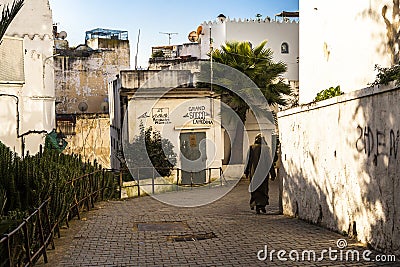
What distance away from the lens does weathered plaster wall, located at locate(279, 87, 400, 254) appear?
24.4 ft

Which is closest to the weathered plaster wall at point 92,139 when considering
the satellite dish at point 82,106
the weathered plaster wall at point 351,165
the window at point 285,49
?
the satellite dish at point 82,106

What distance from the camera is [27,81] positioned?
17.9m

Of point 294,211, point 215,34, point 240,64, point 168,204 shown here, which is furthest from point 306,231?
point 215,34

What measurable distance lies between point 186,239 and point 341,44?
7.10m

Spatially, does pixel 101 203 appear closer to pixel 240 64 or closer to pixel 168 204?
pixel 168 204

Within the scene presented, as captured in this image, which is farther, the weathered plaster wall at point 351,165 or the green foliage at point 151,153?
the green foliage at point 151,153

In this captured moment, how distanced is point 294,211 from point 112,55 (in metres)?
25.5

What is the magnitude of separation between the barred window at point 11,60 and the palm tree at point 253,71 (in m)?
10.7

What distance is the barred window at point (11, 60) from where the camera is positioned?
15646mm

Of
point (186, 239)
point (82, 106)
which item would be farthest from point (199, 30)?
point (186, 239)

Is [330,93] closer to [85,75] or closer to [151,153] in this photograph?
[151,153]

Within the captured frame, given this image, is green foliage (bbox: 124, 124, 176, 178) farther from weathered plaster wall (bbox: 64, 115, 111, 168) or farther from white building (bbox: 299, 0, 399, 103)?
white building (bbox: 299, 0, 399, 103)

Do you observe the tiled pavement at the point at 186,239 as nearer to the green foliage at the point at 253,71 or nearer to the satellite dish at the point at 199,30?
the green foliage at the point at 253,71

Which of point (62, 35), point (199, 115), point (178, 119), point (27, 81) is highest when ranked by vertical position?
point (62, 35)
